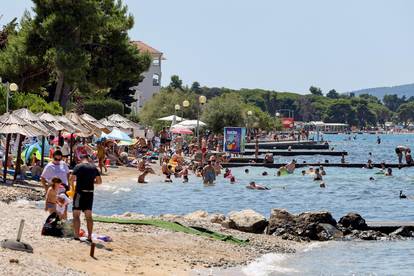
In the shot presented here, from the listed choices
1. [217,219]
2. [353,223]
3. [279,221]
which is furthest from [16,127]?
[353,223]

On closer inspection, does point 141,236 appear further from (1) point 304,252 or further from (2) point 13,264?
(2) point 13,264

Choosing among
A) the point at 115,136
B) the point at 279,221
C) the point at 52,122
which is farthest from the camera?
the point at 115,136

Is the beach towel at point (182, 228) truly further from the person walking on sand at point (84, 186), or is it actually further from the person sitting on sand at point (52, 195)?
the person walking on sand at point (84, 186)

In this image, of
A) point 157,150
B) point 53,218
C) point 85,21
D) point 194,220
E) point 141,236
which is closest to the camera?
point 53,218

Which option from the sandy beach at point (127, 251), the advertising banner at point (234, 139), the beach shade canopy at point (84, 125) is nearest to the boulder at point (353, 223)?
the sandy beach at point (127, 251)

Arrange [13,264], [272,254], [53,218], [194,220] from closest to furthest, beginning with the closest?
[13,264] < [53,218] < [272,254] < [194,220]

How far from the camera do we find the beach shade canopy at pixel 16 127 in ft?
90.1

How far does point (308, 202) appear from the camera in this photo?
36.7 metres

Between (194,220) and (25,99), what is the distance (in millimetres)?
20094

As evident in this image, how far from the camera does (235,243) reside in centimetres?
1991

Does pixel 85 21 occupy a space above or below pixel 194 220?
above

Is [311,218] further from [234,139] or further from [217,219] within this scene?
[234,139]

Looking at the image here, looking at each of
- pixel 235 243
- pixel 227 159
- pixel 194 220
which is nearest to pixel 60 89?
pixel 227 159

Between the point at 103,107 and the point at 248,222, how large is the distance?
48.7 m
